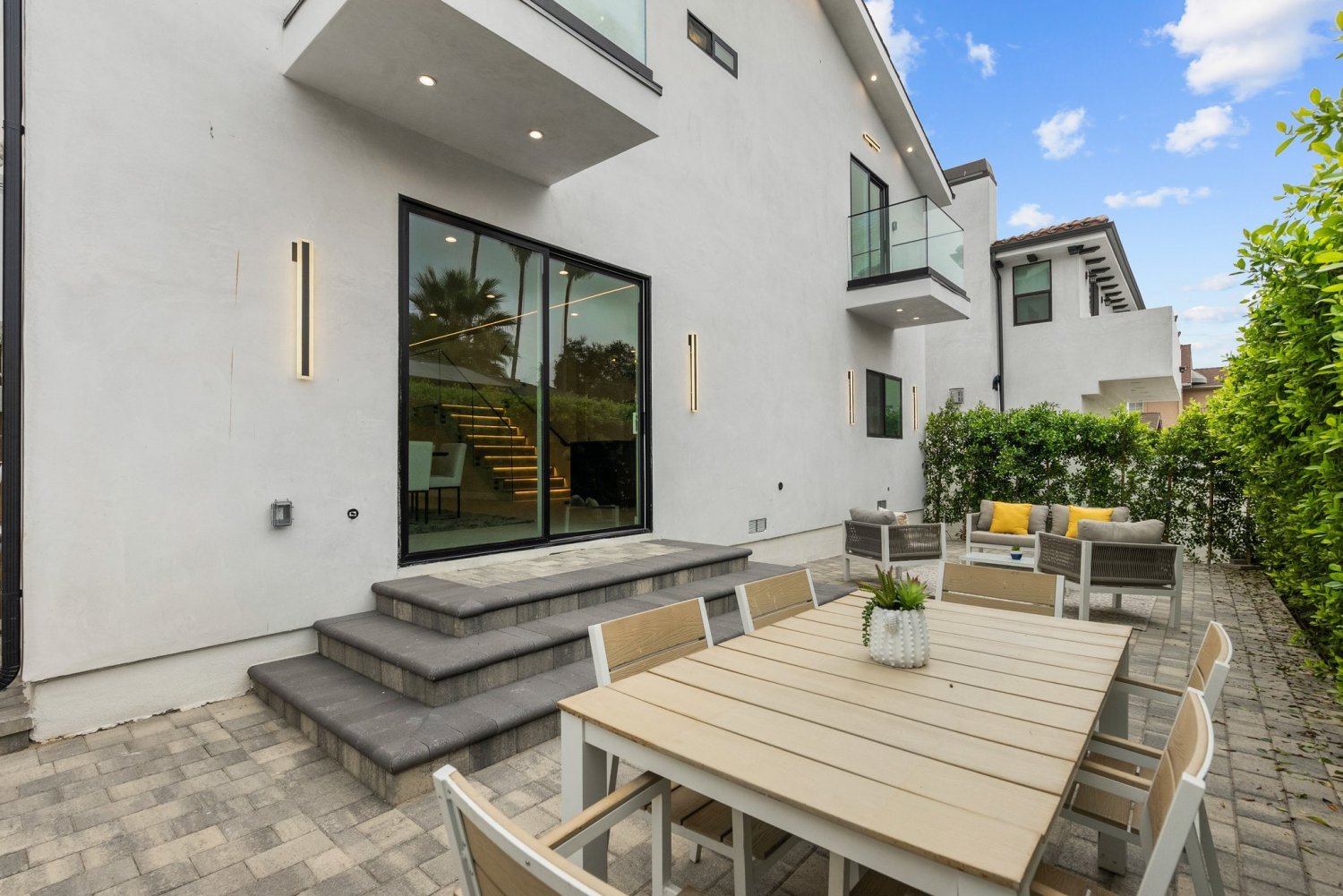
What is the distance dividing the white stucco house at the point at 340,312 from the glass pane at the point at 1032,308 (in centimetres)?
875

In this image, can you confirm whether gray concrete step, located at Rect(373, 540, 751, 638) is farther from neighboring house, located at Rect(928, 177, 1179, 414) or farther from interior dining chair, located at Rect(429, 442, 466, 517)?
neighboring house, located at Rect(928, 177, 1179, 414)

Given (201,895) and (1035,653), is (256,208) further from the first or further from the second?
(1035,653)

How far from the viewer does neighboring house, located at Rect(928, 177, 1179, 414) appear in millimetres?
11953

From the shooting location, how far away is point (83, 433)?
10.0 ft

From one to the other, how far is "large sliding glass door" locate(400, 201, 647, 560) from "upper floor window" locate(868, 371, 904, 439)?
5279 millimetres

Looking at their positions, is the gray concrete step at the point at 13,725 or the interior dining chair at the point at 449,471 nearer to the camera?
the gray concrete step at the point at 13,725

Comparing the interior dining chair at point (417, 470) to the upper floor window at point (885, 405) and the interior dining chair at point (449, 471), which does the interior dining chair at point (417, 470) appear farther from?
the upper floor window at point (885, 405)

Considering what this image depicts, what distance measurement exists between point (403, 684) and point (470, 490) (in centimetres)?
182

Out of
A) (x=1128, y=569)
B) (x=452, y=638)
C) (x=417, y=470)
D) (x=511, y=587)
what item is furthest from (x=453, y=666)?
(x=1128, y=569)

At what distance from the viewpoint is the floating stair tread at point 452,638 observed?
3092 mm

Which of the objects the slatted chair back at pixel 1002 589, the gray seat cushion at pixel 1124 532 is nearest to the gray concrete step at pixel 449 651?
the slatted chair back at pixel 1002 589

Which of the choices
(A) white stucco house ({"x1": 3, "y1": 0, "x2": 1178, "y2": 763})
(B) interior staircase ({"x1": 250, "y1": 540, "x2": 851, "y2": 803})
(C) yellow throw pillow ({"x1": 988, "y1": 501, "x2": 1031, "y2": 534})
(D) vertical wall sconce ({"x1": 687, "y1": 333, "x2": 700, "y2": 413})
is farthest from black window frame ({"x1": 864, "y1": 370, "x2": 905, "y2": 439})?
(B) interior staircase ({"x1": 250, "y1": 540, "x2": 851, "y2": 803})

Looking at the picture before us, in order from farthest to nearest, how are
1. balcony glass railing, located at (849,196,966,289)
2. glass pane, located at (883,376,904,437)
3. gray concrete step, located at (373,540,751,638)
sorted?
glass pane, located at (883,376,904,437) → balcony glass railing, located at (849,196,966,289) → gray concrete step, located at (373,540,751,638)

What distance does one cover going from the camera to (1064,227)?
12.1 meters
